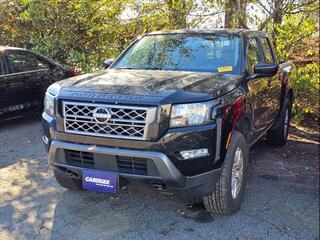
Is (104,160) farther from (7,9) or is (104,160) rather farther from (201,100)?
(7,9)

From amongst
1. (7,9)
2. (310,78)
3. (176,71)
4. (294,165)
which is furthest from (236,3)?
(7,9)

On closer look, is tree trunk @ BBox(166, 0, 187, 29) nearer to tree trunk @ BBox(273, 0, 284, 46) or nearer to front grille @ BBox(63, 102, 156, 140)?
tree trunk @ BBox(273, 0, 284, 46)

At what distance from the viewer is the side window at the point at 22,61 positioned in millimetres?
7180

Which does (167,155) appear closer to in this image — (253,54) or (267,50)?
(253,54)

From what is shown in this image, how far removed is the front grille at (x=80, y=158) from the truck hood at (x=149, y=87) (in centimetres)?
49

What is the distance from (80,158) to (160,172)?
0.78 metres

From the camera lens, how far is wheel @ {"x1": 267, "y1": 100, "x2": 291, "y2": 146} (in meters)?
6.33

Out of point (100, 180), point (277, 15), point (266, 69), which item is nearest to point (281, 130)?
point (266, 69)

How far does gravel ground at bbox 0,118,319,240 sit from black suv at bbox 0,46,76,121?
1882 millimetres

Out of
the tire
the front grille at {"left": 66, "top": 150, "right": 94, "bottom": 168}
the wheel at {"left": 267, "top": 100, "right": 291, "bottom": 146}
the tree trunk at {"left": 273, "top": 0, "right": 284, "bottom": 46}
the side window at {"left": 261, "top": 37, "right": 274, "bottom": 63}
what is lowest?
the wheel at {"left": 267, "top": 100, "right": 291, "bottom": 146}

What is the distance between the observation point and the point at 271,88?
17.8ft

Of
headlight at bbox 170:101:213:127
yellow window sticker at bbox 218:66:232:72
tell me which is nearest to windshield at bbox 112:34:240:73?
yellow window sticker at bbox 218:66:232:72

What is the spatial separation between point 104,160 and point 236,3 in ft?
18.3

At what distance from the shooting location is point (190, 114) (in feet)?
11.1
